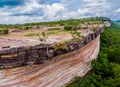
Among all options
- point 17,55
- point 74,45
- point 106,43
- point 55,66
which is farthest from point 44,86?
point 106,43

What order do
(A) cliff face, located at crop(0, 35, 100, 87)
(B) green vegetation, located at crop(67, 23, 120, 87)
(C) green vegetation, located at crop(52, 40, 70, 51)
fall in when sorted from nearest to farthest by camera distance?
(A) cliff face, located at crop(0, 35, 100, 87) → (C) green vegetation, located at crop(52, 40, 70, 51) → (B) green vegetation, located at crop(67, 23, 120, 87)

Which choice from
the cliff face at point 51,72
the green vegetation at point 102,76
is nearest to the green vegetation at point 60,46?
the cliff face at point 51,72

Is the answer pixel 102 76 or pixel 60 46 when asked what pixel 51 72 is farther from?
pixel 102 76

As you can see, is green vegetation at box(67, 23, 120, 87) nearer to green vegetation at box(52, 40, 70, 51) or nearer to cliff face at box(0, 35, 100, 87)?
cliff face at box(0, 35, 100, 87)

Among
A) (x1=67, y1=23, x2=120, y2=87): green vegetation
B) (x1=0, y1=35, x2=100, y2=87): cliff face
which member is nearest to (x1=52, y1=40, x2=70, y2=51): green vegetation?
(x1=0, y1=35, x2=100, y2=87): cliff face

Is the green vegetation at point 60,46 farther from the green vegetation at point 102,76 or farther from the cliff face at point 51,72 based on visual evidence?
the green vegetation at point 102,76

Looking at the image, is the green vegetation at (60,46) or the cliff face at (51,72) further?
the green vegetation at (60,46)

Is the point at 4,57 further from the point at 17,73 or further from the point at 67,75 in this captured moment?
the point at 67,75

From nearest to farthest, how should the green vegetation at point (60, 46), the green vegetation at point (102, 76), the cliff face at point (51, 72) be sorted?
1. the cliff face at point (51, 72)
2. the green vegetation at point (60, 46)
3. the green vegetation at point (102, 76)
